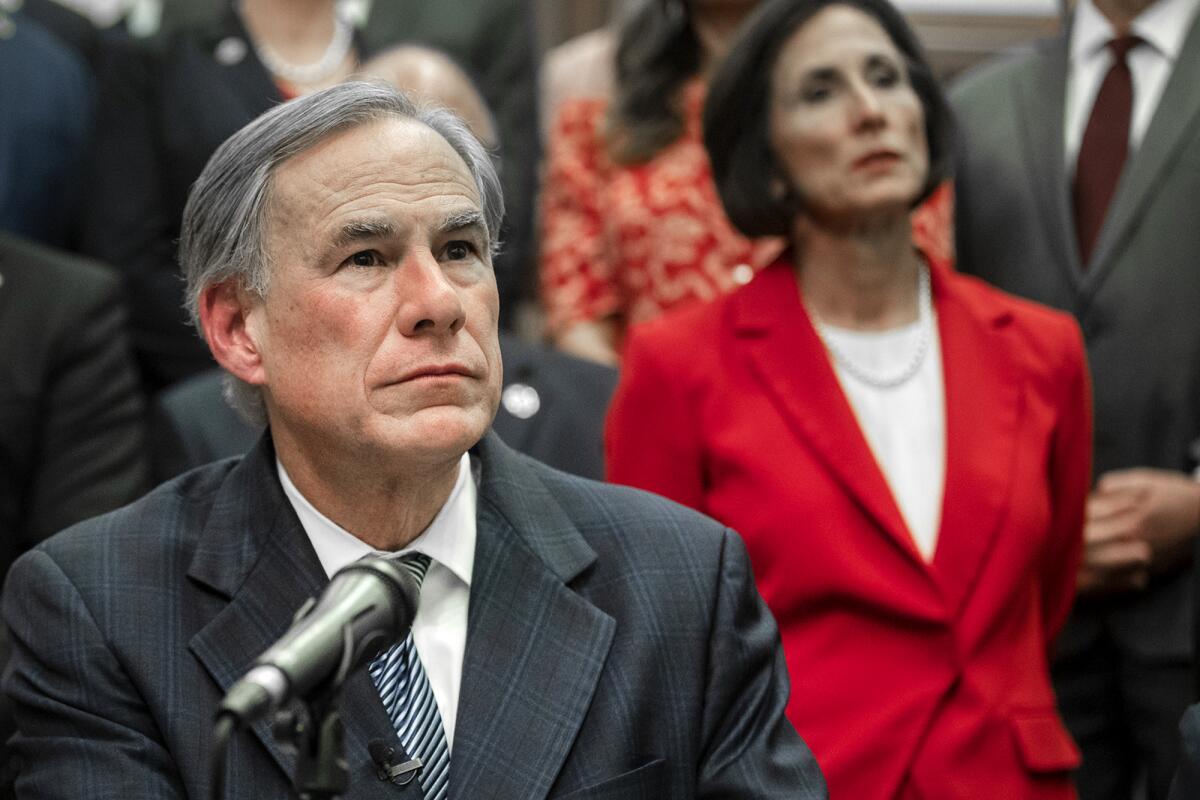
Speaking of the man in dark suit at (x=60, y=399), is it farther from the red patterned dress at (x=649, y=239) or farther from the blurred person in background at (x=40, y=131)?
the red patterned dress at (x=649, y=239)

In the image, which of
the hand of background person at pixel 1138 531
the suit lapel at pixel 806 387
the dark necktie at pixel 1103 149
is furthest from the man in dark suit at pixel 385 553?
the dark necktie at pixel 1103 149

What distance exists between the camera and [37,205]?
14.2ft

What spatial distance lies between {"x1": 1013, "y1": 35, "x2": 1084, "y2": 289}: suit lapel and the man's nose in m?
1.91

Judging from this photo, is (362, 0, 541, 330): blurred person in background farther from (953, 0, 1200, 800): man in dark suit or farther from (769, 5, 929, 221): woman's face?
(769, 5, 929, 221): woman's face

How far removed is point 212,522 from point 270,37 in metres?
2.23

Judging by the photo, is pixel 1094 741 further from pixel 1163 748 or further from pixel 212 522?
pixel 212 522

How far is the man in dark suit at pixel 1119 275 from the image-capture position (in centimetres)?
353

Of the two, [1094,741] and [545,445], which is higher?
[545,445]

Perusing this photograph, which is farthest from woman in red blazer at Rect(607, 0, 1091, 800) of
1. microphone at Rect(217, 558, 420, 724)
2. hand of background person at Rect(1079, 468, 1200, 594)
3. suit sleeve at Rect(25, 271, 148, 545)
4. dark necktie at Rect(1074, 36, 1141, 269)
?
microphone at Rect(217, 558, 420, 724)

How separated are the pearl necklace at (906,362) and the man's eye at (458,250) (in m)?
1.03

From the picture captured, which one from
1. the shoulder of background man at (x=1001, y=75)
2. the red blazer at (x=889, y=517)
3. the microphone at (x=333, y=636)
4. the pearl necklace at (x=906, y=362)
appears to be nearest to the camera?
the microphone at (x=333, y=636)

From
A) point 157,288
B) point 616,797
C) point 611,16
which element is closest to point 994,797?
point 616,797

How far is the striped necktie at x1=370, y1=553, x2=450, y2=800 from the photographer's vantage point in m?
→ 2.28

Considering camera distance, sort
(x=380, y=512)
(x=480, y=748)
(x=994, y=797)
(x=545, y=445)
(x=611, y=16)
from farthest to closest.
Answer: (x=611, y=16) → (x=545, y=445) → (x=994, y=797) → (x=380, y=512) → (x=480, y=748)
